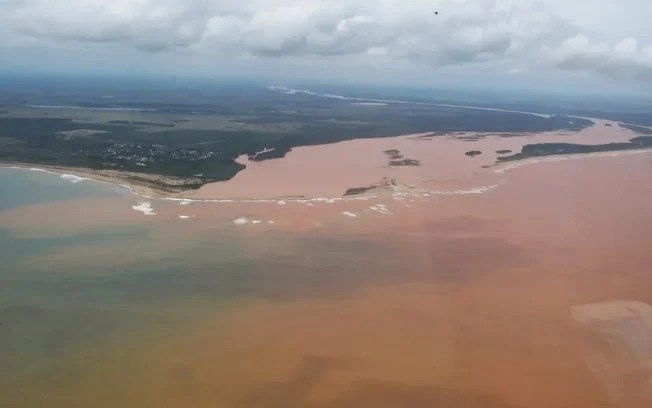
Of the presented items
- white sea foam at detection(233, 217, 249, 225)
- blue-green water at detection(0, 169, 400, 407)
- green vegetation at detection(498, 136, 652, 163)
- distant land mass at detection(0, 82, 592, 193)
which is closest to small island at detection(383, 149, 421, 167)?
distant land mass at detection(0, 82, 592, 193)

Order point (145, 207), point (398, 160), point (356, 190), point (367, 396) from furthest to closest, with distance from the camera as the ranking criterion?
1. point (398, 160)
2. point (356, 190)
3. point (145, 207)
4. point (367, 396)

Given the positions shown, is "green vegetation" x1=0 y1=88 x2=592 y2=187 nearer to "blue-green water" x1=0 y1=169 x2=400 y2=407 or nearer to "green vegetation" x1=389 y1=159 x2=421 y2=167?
"green vegetation" x1=389 y1=159 x2=421 y2=167

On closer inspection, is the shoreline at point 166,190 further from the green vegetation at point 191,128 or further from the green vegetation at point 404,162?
the green vegetation at point 404,162

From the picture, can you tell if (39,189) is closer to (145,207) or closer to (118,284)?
(145,207)

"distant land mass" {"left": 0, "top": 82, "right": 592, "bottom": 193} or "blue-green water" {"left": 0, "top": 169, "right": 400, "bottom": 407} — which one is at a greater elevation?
"distant land mass" {"left": 0, "top": 82, "right": 592, "bottom": 193}

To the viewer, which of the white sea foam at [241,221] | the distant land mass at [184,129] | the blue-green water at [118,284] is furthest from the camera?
the distant land mass at [184,129]

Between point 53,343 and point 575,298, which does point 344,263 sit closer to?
point 575,298

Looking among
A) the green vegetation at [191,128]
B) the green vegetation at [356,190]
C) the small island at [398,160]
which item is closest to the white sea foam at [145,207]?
the green vegetation at [191,128]

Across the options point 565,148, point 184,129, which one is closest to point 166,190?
point 184,129
